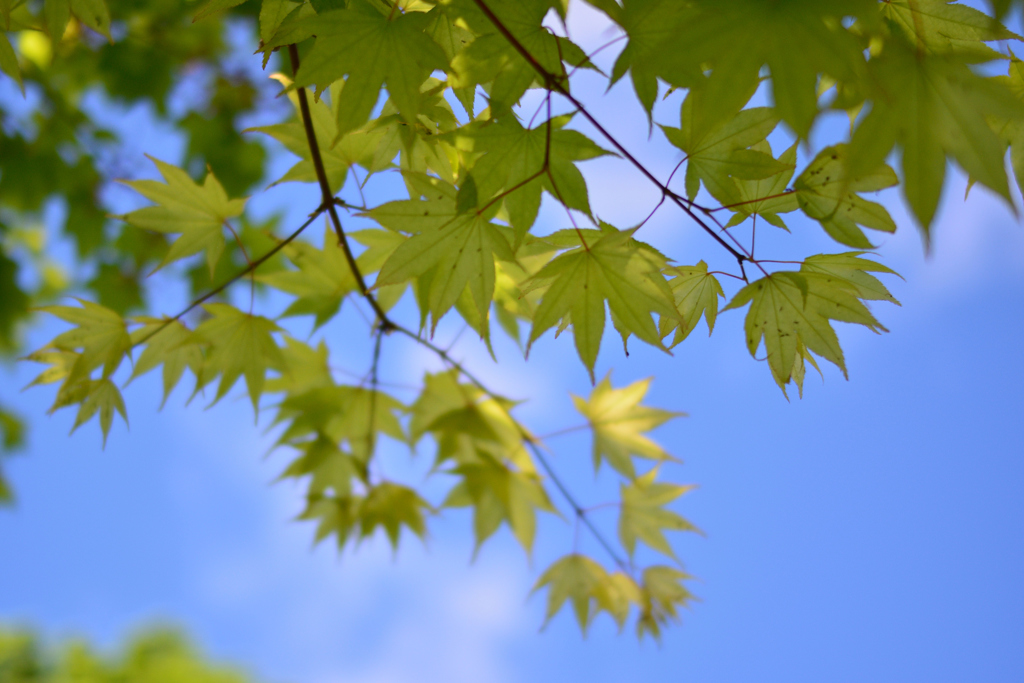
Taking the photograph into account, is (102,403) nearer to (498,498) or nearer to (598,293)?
(498,498)

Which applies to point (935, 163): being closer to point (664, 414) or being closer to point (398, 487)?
point (664, 414)

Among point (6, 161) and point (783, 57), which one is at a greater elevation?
point (6, 161)

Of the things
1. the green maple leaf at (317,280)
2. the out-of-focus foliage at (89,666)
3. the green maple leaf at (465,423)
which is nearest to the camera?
the green maple leaf at (317,280)

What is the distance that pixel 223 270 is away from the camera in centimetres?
218

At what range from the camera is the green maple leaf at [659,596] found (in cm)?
147

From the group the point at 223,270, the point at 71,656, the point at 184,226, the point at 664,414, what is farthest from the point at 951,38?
the point at 71,656

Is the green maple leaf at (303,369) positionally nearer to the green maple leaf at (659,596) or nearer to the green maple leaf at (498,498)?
the green maple leaf at (498,498)

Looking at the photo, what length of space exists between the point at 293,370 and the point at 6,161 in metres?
1.73

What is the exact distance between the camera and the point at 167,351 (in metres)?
1.10

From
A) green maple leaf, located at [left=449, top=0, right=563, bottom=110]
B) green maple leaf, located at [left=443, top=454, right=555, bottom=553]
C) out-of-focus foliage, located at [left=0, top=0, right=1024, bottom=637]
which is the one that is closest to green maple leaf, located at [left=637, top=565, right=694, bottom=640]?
out-of-focus foliage, located at [left=0, top=0, right=1024, bottom=637]

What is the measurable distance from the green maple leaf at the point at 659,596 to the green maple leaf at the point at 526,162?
3.76ft

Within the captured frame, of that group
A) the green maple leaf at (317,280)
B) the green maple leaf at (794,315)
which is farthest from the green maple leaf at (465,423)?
the green maple leaf at (794,315)

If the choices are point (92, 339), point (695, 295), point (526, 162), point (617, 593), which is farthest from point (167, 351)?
point (617, 593)

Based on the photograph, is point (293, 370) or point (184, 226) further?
point (293, 370)
